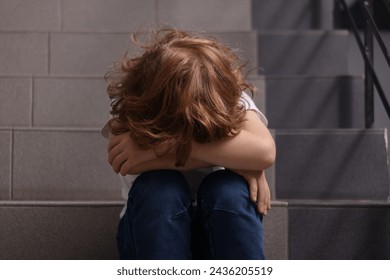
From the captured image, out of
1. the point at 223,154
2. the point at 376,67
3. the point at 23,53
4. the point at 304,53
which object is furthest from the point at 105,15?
the point at 223,154

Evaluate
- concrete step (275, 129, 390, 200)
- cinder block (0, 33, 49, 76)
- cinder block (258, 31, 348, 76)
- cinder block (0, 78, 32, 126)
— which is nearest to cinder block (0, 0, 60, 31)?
cinder block (0, 33, 49, 76)

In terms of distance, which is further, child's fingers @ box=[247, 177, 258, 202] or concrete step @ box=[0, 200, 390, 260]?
concrete step @ box=[0, 200, 390, 260]

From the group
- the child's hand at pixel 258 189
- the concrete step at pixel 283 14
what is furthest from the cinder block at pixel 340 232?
the concrete step at pixel 283 14

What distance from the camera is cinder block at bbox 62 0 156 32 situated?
7.64 ft

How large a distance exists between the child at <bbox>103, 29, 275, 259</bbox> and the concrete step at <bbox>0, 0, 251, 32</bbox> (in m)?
1.08

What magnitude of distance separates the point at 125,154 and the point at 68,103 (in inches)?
27.0

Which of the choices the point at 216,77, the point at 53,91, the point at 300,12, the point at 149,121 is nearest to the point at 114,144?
the point at 149,121

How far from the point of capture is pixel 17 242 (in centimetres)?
145

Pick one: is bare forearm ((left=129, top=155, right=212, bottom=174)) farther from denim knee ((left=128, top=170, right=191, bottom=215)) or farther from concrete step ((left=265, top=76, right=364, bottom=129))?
concrete step ((left=265, top=76, right=364, bottom=129))

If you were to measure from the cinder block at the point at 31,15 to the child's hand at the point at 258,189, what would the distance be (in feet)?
4.29

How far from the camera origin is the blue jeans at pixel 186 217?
1.16 metres

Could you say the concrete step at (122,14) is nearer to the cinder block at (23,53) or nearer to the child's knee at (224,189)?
the cinder block at (23,53)

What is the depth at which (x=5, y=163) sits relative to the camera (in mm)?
1649

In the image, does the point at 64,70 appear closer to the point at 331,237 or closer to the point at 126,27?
the point at 126,27
